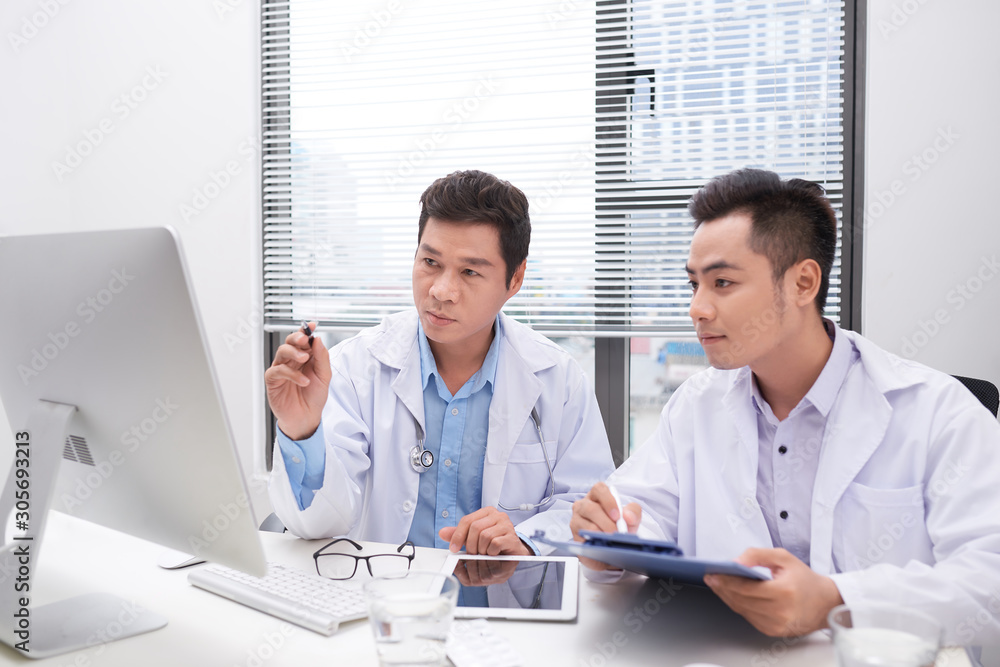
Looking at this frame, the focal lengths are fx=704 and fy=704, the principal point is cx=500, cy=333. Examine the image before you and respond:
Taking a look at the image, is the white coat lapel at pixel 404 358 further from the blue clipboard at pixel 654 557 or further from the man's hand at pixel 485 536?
the blue clipboard at pixel 654 557

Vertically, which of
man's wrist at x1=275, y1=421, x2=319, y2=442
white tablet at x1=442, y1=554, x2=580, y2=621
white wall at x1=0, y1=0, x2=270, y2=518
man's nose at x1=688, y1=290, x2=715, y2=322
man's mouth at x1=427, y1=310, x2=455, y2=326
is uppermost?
white wall at x1=0, y1=0, x2=270, y2=518

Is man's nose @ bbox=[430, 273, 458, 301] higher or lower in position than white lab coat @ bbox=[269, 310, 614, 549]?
higher

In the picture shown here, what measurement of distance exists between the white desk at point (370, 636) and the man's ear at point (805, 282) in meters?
0.62

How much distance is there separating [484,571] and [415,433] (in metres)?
0.66

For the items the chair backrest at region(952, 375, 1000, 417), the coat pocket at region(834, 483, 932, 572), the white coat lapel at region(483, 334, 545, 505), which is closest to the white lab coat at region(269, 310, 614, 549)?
the white coat lapel at region(483, 334, 545, 505)

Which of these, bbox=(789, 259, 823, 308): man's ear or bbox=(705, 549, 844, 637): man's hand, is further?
bbox=(789, 259, 823, 308): man's ear

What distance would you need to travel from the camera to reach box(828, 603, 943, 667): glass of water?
0.69 metres

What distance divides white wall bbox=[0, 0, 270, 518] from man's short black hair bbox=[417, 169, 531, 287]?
1.32 meters

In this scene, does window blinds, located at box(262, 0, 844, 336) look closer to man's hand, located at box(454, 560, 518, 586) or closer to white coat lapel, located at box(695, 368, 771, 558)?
white coat lapel, located at box(695, 368, 771, 558)

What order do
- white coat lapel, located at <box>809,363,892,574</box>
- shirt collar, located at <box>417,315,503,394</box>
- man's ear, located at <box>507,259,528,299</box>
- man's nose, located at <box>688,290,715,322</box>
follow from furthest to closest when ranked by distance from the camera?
man's ear, located at <box>507,259,528,299</box>
shirt collar, located at <box>417,315,503,394</box>
man's nose, located at <box>688,290,715,322</box>
white coat lapel, located at <box>809,363,892,574</box>

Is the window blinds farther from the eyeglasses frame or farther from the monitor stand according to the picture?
the monitor stand

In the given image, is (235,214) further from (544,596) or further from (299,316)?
(544,596)

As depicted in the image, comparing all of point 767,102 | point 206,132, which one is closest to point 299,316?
point 206,132

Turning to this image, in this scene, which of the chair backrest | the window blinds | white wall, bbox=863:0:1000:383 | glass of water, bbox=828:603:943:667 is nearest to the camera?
glass of water, bbox=828:603:943:667
